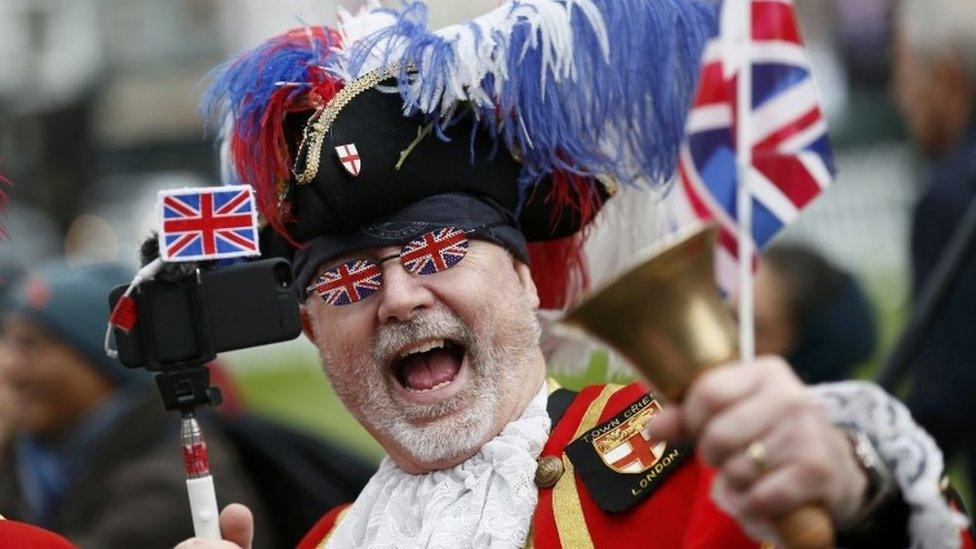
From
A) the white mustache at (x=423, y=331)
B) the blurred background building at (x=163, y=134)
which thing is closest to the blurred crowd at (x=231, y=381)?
the white mustache at (x=423, y=331)

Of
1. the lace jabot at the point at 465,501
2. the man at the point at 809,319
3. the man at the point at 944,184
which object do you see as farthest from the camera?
the man at the point at 809,319

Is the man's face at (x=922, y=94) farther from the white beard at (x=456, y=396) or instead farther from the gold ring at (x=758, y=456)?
the gold ring at (x=758, y=456)

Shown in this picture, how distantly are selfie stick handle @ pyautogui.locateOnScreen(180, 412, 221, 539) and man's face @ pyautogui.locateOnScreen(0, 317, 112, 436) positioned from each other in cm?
256

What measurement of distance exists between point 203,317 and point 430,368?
1.78 ft

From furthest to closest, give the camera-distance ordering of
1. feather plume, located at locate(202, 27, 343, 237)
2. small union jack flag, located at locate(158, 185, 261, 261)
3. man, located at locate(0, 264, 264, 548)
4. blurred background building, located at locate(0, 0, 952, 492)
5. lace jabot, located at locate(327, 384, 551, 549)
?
blurred background building, located at locate(0, 0, 952, 492), man, located at locate(0, 264, 264, 548), feather plume, located at locate(202, 27, 343, 237), lace jabot, located at locate(327, 384, 551, 549), small union jack flag, located at locate(158, 185, 261, 261)

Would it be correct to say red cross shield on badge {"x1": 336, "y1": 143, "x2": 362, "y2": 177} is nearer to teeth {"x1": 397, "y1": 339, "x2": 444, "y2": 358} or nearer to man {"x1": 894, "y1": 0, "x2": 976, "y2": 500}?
teeth {"x1": 397, "y1": 339, "x2": 444, "y2": 358}

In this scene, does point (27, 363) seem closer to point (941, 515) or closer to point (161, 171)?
point (941, 515)

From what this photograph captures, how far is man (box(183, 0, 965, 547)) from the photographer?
11.6 ft

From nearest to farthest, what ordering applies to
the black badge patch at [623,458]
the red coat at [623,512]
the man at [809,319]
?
the red coat at [623,512] → the black badge patch at [623,458] → the man at [809,319]

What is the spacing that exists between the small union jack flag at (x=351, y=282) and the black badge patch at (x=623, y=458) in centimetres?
47

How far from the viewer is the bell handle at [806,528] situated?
248 cm

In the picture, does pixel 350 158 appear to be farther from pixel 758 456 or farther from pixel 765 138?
pixel 758 456

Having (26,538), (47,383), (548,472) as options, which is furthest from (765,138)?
(47,383)

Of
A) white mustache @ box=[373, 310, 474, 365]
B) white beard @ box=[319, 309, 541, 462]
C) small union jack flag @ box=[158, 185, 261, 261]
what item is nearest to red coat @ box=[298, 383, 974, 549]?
white beard @ box=[319, 309, 541, 462]
